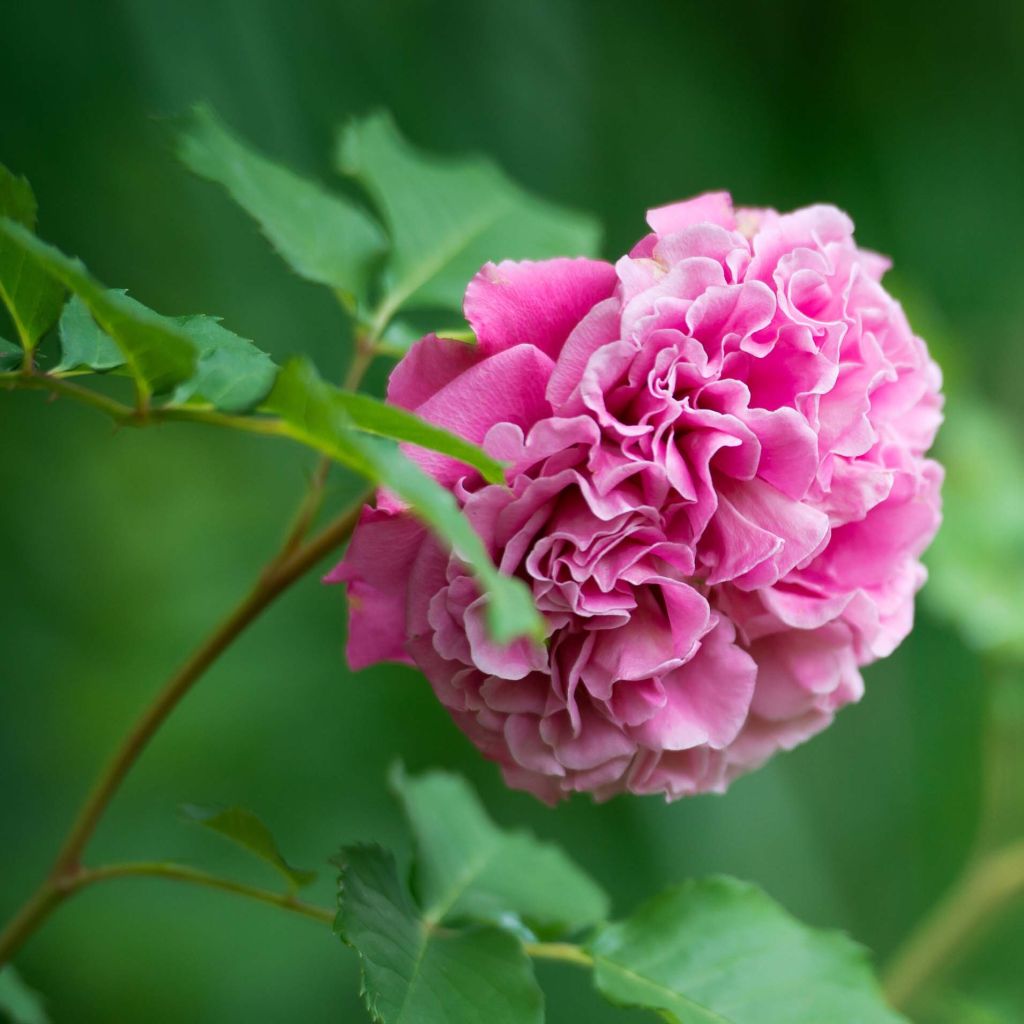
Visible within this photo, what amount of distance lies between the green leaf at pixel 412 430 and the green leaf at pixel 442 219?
0.30m

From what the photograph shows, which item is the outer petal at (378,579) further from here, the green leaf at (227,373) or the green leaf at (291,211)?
the green leaf at (291,211)

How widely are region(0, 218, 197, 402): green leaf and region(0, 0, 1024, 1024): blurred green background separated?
32.0 inches

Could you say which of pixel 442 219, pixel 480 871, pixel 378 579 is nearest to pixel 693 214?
pixel 378 579

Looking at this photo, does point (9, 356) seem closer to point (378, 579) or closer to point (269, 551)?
point (378, 579)

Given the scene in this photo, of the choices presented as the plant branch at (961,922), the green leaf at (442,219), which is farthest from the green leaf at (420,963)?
the plant branch at (961,922)

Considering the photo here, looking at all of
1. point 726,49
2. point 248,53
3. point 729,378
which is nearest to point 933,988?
point 729,378

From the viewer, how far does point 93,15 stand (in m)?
1.23

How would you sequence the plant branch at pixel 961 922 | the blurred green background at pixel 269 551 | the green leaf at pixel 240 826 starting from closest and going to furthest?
the green leaf at pixel 240 826 < the plant branch at pixel 961 922 < the blurred green background at pixel 269 551

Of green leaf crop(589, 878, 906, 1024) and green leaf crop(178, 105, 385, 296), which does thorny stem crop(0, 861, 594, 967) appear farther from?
green leaf crop(178, 105, 385, 296)

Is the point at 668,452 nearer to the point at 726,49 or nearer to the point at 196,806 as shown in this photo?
the point at 196,806

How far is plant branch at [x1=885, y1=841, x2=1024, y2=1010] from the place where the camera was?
102cm

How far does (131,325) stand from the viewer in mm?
382

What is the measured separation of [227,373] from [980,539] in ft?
3.06

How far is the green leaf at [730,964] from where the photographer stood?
539 millimetres
